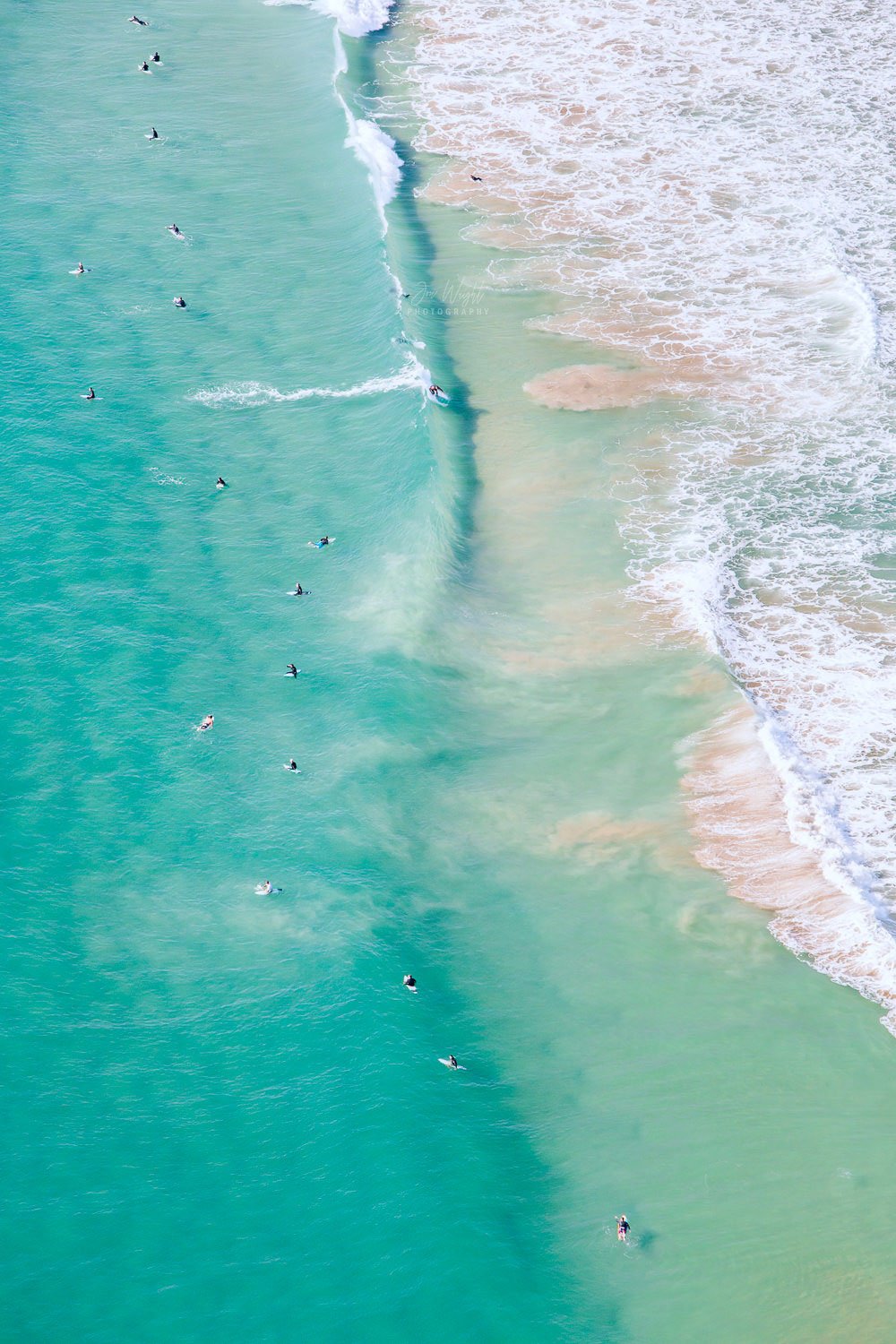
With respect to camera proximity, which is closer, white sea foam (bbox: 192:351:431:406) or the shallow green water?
the shallow green water

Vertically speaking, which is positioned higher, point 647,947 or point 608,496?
point 608,496

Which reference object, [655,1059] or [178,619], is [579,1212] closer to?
[655,1059]

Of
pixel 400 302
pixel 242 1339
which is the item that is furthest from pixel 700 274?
pixel 242 1339

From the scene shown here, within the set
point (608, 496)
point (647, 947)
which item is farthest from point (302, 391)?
point (647, 947)

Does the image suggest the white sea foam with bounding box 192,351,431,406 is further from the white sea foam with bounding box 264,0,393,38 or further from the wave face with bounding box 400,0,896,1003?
the white sea foam with bounding box 264,0,393,38

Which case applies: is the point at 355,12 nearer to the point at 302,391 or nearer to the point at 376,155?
the point at 376,155

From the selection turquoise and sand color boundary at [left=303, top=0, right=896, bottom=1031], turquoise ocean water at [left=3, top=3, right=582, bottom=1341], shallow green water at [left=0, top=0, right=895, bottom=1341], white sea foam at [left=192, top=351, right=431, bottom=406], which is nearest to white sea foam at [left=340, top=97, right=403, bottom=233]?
turquoise and sand color boundary at [left=303, top=0, right=896, bottom=1031]
